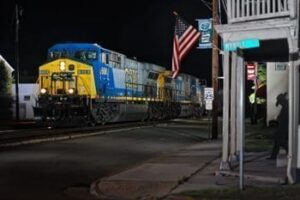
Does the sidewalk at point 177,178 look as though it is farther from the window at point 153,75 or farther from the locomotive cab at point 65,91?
the window at point 153,75

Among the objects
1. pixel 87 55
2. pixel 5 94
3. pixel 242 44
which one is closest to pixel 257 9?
pixel 242 44

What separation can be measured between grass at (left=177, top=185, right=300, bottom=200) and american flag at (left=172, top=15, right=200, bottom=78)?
16.3 m

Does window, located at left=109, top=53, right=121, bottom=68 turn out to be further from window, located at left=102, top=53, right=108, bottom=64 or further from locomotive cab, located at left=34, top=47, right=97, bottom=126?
A: locomotive cab, located at left=34, top=47, right=97, bottom=126

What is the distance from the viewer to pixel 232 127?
55.1ft

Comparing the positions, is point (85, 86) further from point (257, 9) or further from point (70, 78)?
point (257, 9)

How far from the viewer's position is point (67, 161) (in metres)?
20.4

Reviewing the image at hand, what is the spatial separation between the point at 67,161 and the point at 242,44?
8.29 m

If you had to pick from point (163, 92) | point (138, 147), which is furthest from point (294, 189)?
point (163, 92)

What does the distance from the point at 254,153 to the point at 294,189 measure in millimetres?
8605

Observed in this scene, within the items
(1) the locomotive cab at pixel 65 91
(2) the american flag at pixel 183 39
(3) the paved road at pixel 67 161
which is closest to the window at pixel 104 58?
(1) the locomotive cab at pixel 65 91

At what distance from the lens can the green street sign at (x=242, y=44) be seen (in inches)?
549

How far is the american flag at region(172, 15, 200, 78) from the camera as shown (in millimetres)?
29016

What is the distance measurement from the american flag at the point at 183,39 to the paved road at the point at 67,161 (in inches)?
154

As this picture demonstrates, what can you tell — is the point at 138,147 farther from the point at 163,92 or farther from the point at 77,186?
the point at 163,92
